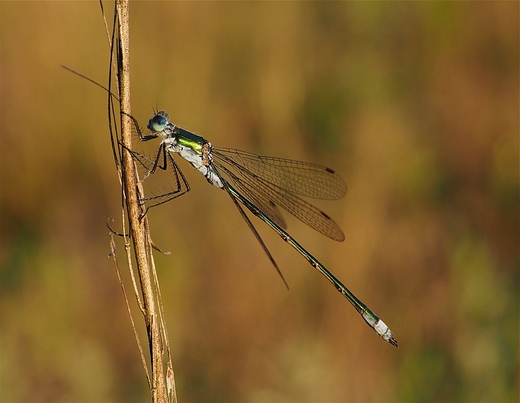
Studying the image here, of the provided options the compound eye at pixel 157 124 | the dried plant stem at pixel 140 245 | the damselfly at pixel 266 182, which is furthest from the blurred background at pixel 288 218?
the dried plant stem at pixel 140 245

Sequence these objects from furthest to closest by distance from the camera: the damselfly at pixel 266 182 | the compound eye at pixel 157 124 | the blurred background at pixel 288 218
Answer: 1. the blurred background at pixel 288 218
2. the damselfly at pixel 266 182
3. the compound eye at pixel 157 124

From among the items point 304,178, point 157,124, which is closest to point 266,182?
point 304,178

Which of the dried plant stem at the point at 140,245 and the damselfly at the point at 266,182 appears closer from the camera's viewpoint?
the dried plant stem at the point at 140,245

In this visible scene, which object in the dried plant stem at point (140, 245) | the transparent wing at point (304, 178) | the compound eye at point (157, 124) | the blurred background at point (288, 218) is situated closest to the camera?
the dried plant stem at point (140, 245)

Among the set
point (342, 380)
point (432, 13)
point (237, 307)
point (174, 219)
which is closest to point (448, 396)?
point (342, 380)

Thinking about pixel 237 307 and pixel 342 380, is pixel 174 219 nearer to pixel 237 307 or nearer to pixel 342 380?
pixel 237 307

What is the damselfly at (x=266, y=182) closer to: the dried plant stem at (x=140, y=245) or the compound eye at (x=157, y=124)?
the compound eye at (x=157, y=124)
